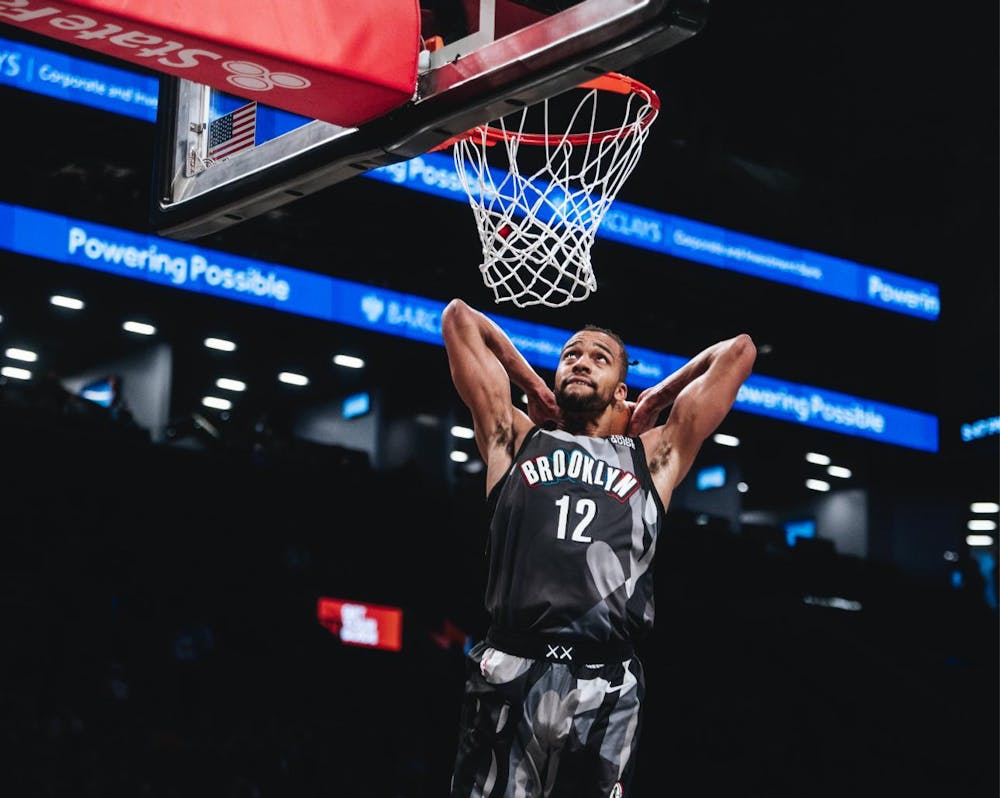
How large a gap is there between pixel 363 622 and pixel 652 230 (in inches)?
213

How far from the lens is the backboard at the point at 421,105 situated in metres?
3.39

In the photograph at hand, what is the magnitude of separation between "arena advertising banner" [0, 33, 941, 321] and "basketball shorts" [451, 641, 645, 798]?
23.4 feet

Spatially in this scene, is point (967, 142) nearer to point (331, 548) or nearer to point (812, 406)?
point (812, 406)

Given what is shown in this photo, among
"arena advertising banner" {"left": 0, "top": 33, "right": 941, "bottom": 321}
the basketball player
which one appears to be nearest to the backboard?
the basketball player

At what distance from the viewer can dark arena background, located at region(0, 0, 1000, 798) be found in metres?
11.7

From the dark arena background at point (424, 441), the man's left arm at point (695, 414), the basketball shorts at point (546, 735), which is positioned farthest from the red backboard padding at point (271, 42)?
the dark arena background at point (424, 441)

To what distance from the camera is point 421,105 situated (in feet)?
12.7

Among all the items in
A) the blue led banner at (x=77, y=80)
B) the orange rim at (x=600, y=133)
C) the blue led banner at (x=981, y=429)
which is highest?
the blue led banner at (x=77, y=80)

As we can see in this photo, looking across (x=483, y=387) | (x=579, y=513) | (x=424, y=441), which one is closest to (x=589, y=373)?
(x=483, y=387)

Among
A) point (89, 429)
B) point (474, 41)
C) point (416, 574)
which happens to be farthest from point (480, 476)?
point (474, 41)

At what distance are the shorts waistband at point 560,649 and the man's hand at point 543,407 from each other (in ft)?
2.84

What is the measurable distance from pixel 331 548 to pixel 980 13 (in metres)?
8.15

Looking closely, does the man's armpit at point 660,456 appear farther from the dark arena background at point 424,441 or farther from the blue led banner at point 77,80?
the blue led banner at point 77,80

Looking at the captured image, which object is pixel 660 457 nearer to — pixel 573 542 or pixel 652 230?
pixel 573 542
